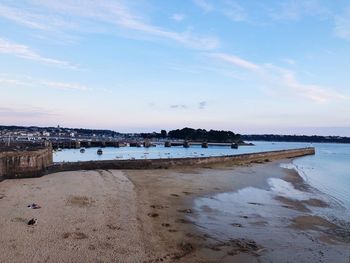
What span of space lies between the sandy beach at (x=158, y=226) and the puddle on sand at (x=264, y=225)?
0.03 m

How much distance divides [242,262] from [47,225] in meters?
6.23

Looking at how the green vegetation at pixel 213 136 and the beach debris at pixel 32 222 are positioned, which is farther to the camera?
the green vegetation at pixel 213 136

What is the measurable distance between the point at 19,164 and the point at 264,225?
16641 mm

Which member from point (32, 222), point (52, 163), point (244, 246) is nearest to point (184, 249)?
point (244, 246)

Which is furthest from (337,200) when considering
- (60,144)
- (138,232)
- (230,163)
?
(60,144)

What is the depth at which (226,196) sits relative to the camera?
942 inches

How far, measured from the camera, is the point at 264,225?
52.6 feet

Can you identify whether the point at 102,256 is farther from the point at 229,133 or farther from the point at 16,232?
the point at 229,133

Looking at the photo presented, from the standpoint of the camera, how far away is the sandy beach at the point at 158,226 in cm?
1135

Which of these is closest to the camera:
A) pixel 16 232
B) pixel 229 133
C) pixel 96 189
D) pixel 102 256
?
pixel 102 256

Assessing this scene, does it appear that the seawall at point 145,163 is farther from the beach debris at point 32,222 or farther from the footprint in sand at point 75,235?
the footprint in sand at point 75,235

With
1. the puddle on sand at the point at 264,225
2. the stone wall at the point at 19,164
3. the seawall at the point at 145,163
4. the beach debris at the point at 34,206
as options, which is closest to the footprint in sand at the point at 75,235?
the beach debris at the point at 34,206

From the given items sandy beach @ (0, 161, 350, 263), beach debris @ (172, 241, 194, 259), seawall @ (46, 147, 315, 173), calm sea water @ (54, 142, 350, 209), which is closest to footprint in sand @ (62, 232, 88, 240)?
sandy beach @ (0, 161, 350, 263)

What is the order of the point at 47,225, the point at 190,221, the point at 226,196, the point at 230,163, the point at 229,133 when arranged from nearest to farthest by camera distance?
the point at 47,225
the point at 190,221
the point at 226,196
the point at 230,163
the point at 229,133
